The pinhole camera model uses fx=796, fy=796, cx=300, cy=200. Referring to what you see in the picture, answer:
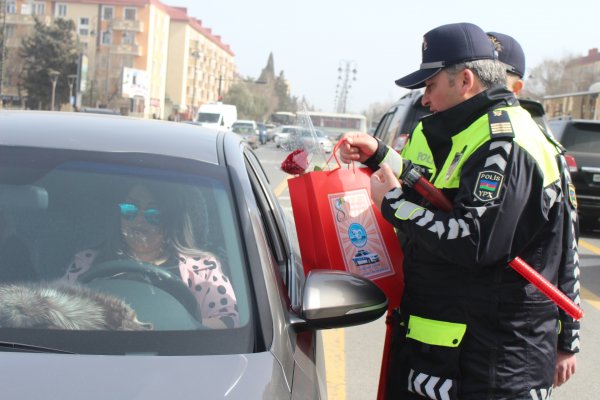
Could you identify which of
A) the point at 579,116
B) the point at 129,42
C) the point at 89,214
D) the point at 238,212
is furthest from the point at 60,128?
the point at 129,42

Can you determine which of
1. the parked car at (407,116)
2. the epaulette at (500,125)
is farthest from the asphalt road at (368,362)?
the parked car at (407,116)

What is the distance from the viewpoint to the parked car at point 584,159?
40.7 ft

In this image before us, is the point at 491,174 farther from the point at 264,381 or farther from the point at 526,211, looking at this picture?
the point at 264,381

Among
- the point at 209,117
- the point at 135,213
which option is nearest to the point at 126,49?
the point at 209,117

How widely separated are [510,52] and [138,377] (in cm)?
180

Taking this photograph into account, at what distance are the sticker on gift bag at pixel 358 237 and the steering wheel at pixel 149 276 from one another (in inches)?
22.4

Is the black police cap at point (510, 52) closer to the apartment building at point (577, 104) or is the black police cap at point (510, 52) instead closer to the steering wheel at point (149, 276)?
the steering wheel at point (149, 276)

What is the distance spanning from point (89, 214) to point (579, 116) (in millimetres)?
26205

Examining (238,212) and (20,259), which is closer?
(20,259)

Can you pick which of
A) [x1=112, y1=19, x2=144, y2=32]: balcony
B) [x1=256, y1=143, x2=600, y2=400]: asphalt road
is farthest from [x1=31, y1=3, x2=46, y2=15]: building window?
[x1=256, y1=143, x2=600, y2=400]: asphalt road

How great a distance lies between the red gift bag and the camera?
268cm

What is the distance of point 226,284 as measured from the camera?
2.42 meters

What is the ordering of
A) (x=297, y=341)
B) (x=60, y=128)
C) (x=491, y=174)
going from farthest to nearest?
1. (x=60, y=128)
2. (x=297, y=341)
3. (x=491, y=174)

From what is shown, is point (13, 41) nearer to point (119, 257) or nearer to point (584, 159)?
point (584, 159)
